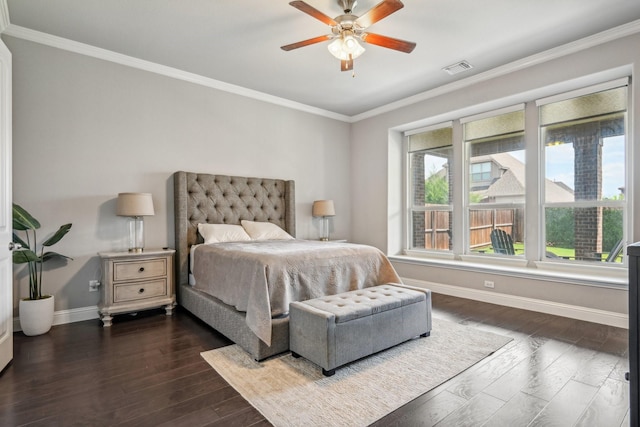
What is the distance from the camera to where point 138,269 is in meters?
3.32

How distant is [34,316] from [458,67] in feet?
16.0

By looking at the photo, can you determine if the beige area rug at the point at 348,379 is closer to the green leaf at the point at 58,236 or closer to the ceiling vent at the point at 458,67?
the green leaf at the point at 58,236

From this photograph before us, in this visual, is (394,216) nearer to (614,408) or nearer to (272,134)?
(272,134)

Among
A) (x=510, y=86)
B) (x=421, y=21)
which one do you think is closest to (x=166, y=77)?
(x=421, y=21)

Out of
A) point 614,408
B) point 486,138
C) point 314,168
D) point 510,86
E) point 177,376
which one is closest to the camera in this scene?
point 614,408

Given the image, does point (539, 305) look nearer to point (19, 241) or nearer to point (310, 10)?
point (310, 10)

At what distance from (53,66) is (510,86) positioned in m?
4.81

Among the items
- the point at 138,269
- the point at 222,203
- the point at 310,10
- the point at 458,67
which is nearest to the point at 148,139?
the point at 222,203

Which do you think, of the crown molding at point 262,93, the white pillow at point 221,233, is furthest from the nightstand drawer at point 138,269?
the crown molding at point 262,93

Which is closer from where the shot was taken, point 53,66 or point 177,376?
point 177,376

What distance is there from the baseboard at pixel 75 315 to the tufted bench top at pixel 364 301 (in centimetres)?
240

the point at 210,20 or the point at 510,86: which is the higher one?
the point at 210,20

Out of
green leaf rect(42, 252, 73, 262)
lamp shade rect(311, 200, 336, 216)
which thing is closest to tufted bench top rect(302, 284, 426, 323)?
lamp shade rect(311, 200, 336, 216)

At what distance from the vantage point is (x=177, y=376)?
216 centimetres
